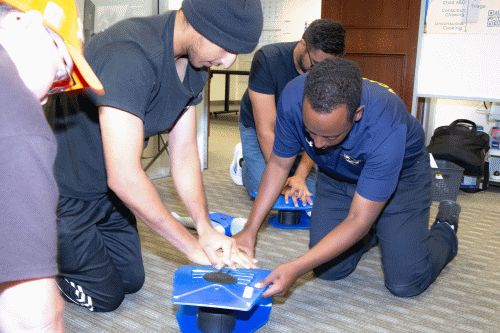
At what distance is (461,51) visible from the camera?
12.7 feet

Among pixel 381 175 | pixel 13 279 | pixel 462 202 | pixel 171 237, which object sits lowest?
pixel 462 202

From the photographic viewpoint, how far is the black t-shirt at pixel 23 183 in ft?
2.16

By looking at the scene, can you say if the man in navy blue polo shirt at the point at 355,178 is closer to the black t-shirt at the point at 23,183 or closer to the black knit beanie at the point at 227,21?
the black knit beanie at the point at 227,21

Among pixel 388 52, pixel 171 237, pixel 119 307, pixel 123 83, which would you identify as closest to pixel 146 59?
pixel 123 83

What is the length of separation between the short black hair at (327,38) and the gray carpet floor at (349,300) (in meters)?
0.95

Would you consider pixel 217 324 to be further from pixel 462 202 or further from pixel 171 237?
pixel 462 202

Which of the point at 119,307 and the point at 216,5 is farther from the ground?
the point at 216,5

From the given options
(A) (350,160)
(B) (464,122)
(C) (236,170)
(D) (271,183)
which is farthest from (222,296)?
(B) (464,122)

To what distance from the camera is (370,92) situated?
186cm

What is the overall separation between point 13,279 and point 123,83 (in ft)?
2.58

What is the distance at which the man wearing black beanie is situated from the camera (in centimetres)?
141

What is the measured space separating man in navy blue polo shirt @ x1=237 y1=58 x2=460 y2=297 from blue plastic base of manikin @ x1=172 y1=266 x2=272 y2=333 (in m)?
0.07

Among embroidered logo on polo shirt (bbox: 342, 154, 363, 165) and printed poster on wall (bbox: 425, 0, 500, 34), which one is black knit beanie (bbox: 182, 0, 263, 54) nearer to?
embroidered logo on polo shirt (bbox: 342, 154, 363, 165)

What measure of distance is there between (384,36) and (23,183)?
13.1 feet
